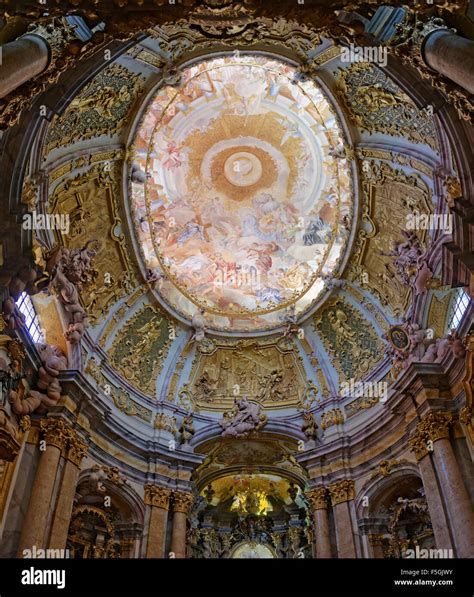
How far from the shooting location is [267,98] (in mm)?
21172

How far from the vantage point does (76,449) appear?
14.8m

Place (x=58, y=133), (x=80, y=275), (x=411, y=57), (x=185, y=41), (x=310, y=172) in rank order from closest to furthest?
1. (x=411, y=57)
2. (x=58, y=133)
3. (x=185, y=41)
4. (x=80, y=275)
5. (x=310, y=172)

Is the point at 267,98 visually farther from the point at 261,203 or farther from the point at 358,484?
the point at 358,484

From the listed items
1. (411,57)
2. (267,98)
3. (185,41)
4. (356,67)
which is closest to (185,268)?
(267,98)

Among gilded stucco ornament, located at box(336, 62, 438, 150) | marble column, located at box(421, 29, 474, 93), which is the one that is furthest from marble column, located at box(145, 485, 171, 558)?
marble column, located at box(421, 29, 474, 93)

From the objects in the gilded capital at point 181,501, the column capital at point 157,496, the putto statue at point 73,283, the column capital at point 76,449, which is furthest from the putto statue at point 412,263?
the column capital at point 76,449

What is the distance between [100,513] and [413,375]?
421 inches

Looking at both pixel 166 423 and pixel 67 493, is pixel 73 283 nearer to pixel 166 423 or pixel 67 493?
pixel 67 493

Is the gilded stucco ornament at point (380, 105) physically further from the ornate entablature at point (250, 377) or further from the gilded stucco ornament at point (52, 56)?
the ornate entablature at point (250, 377)

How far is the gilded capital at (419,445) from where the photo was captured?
14430 mm

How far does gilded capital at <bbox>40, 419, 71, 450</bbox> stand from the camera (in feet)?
46.1

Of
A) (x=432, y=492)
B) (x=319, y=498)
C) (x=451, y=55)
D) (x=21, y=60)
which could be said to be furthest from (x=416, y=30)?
(x=319, y=498)

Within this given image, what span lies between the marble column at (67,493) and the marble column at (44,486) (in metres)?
0.33

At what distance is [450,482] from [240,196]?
52.2 feet
